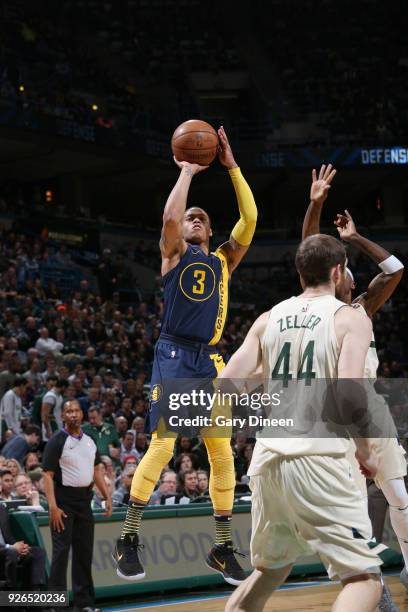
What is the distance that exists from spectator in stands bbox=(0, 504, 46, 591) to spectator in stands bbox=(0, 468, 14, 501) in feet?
1.41

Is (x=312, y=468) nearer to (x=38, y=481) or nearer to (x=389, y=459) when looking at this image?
(x=389, y=459)

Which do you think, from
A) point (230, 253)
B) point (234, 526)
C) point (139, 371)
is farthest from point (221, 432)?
point (139, 371)

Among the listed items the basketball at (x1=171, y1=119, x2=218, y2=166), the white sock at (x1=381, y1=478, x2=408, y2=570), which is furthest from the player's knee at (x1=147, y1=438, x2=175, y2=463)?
the basketball at (x1=171, y1=119, x2=218, y2=166)

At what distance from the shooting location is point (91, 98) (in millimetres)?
29109

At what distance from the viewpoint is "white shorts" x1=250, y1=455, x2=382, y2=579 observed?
455 centimetres

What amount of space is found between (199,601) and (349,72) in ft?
84.1

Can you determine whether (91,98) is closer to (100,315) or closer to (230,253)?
(100,315)

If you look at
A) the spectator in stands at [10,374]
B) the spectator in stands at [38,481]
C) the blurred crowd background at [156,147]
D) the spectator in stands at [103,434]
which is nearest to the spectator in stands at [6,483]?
the spectator in stands at [38,481]

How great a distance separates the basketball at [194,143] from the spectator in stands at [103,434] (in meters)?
7.37

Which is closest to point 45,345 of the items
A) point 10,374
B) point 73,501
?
point 10,374

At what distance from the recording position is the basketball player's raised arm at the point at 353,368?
455 centimetres

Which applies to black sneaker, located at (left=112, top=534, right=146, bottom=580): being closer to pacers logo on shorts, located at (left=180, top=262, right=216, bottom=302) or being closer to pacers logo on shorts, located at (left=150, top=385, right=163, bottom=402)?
pacers logo on shorts, located at (left=150, top=385, right=163, bottom=402)

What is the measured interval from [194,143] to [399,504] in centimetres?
301

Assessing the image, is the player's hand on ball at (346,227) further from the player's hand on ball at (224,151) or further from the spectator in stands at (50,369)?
the spectator in stands at (50,369)
